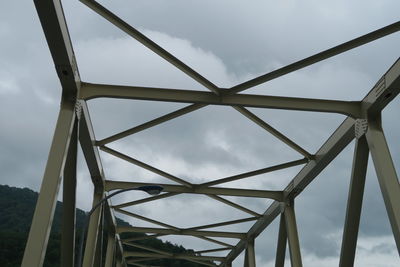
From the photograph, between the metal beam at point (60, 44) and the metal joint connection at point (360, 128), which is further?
the metal joint connection at point (360, 128)

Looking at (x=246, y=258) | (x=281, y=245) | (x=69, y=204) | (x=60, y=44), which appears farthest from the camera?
(x=246, y=258)

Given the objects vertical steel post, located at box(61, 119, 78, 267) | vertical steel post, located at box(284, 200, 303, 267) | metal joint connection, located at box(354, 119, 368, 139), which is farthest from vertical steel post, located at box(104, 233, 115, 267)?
metal joint connection, located at box(354, 119, 368, 139)

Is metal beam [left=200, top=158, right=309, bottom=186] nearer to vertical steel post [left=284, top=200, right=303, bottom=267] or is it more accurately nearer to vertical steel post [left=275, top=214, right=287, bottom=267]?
vertical steel post [left=284, top=200, right=303, bottom=267]

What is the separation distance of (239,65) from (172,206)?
1594cm

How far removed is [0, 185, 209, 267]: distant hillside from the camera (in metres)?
44.9

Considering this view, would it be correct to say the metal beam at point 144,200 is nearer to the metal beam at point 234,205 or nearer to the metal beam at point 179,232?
the metal beam at point 234,205

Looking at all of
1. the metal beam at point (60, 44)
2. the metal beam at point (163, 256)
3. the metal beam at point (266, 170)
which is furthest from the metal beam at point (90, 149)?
the metal beam at point (163, 256)

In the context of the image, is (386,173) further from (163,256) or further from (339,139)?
(163,256)

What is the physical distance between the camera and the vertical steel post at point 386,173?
43.1ft

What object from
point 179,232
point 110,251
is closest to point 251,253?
point 179,232

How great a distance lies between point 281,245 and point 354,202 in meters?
9.53

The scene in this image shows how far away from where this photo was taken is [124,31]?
43.4ft

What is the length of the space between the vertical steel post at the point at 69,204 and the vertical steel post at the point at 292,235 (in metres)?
8.65

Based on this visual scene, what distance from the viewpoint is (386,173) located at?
45.2 feet
